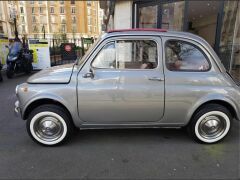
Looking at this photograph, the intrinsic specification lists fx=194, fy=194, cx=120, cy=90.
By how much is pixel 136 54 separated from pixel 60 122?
1612 millimetres

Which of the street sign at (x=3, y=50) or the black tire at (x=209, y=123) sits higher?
the street sign at (x=3, y=50)

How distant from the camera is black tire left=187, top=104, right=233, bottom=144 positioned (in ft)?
10.1

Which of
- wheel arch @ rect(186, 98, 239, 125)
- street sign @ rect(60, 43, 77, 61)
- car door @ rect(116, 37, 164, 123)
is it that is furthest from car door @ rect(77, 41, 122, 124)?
street sign @ rect(60, 43, 77, 61)

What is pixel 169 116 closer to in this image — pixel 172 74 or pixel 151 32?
pixel 172 74

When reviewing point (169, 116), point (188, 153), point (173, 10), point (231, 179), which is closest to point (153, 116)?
point (169, 116)

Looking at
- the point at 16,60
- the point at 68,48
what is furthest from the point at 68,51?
the point at 16,60

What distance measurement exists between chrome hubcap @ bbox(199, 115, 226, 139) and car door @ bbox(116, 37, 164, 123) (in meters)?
0.75

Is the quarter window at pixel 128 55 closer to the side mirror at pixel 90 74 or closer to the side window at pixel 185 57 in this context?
the side mirror at pixel 90 74

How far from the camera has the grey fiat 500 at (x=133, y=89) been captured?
2.94 meters

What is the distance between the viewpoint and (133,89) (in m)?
2.95

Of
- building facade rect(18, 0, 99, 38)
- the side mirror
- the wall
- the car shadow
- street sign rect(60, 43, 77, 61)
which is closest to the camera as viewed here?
the side mirror

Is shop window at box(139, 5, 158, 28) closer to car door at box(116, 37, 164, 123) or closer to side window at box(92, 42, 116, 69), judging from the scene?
car door at box(116, 37, 164, 123)

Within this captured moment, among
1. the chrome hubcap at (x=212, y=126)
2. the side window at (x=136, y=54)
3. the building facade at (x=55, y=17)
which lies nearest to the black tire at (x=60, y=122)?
the side window at (x=136, y=54)

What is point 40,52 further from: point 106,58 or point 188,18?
point 106,58
